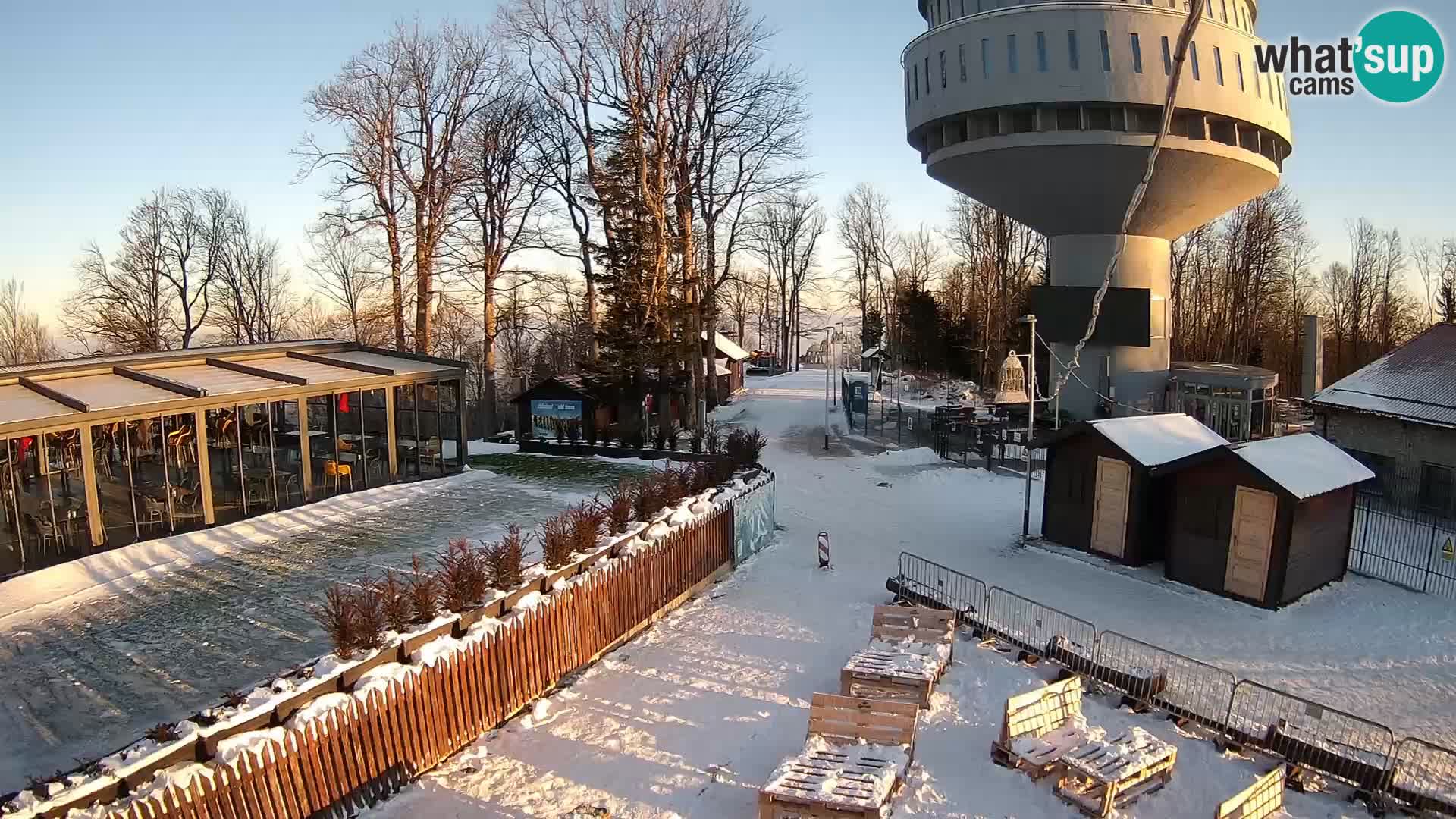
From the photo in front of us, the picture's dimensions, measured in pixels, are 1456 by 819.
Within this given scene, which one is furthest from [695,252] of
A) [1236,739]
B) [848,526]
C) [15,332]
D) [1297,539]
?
[15,332]

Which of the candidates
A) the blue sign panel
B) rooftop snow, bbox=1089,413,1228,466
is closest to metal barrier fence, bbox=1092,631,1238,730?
rooftop snow, bbox=1089,413,1228,466

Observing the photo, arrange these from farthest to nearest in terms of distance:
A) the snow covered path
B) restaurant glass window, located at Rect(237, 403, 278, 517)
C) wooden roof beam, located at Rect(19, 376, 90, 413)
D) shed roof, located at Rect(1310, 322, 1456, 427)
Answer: shed roof, located at Rect(1310, 322, 1456, 427) < restaurant glass window, located at Rect(237, 403, 278, 517) < wooden roof beam, located at Rect(19, 376, 90, 413) < the snow covered path

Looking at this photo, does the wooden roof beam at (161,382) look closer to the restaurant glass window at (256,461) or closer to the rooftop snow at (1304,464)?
the restaurant glass window at (256,461)

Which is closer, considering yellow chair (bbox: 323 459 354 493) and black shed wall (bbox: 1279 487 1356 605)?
black shed wall (bbox: 1279 487 1356 605)

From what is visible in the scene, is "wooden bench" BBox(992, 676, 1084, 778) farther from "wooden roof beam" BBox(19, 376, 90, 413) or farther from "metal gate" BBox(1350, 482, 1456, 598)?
"wooden roof beam" BBox(19, 376, 90, 413)

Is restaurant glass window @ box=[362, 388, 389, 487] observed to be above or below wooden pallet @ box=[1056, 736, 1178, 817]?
above

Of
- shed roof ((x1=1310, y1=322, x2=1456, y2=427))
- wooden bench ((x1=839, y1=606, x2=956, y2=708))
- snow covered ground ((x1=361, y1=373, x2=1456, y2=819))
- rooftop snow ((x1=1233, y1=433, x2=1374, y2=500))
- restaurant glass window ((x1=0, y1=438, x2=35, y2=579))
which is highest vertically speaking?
shed roof ((x1=1310, y1=322, x2=1456, y2=427))

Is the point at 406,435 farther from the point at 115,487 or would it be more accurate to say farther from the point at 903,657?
the point at 903,657
